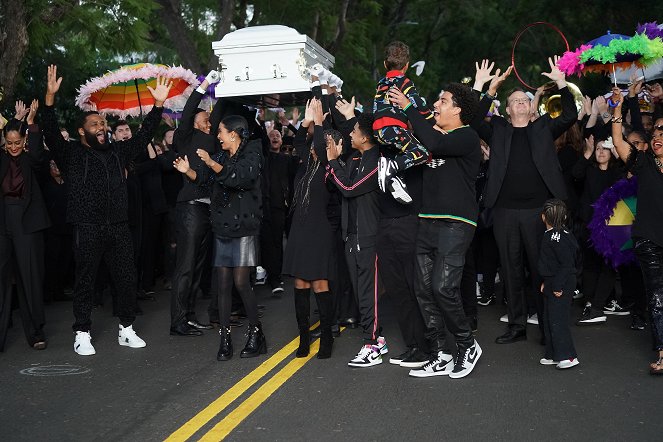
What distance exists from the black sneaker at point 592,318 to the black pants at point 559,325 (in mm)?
1937

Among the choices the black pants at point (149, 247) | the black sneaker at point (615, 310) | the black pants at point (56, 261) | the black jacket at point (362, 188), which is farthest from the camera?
the black pants at point (149, 247)

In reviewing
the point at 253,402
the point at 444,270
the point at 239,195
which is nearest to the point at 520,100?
the point at 444,270

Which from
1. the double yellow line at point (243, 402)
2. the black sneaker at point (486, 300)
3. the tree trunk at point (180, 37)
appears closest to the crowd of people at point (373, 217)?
the double yellow line at point (243, 402)

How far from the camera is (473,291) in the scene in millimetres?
9773

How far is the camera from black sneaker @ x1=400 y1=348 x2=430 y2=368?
8250mm

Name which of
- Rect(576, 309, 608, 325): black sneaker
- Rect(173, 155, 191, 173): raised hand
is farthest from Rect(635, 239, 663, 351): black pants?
Rect(173, 155, 191, 173): raised hand

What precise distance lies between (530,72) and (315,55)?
102 ft

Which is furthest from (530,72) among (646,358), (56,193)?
(646,358)

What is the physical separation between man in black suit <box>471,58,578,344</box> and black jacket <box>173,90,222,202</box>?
8.58ft

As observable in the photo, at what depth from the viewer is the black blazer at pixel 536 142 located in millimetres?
8797

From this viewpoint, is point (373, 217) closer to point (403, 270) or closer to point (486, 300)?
point (403, 270)

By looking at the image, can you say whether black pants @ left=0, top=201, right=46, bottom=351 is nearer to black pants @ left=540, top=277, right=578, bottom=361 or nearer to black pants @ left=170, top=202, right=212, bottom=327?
black pants @ left=170, top=202, right=212, bottom=327

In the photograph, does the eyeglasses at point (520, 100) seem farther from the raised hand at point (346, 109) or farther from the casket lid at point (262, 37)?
the casket lid at point (262, 37)

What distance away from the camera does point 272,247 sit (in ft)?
42.9
